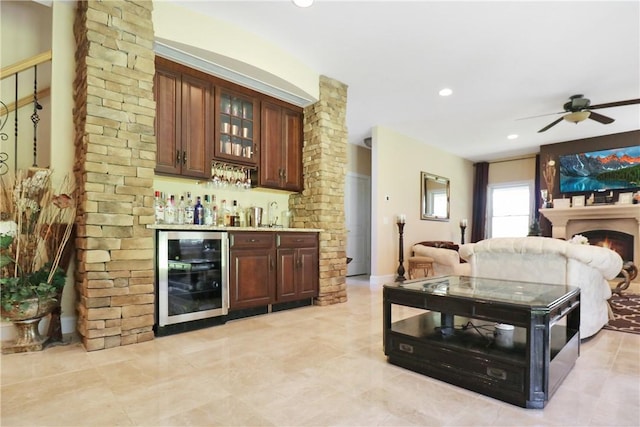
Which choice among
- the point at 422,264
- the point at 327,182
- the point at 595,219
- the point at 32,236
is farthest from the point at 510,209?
the point at 32,236

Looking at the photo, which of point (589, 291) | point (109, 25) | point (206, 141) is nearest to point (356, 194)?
point (206, 141)

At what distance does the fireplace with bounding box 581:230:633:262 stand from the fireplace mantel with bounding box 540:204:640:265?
8 centimetres

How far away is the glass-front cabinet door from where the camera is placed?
3641 millimetres

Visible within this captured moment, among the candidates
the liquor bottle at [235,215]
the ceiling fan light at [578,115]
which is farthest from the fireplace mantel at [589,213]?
the liquor bottle at [235,215]

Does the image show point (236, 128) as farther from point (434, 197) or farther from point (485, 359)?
point (434, 197)

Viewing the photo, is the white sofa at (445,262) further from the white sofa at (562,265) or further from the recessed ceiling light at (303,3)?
the recessed ceiling light at (303,3)

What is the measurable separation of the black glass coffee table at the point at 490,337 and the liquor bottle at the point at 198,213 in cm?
226

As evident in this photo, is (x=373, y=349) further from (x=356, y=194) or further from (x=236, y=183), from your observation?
(x=356, y=194)

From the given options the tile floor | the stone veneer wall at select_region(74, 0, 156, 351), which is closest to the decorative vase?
A: the tile floor

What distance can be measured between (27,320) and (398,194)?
17.6 ft

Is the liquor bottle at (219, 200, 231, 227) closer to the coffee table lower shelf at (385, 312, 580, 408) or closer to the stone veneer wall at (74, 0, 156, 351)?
the stone veneer wall at (74, 0, 156, 351)

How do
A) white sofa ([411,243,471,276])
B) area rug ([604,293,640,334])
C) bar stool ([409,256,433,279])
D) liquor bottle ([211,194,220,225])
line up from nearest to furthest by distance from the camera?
area rug ([604,293,640,334])
liquor bottle ([211,194,220,225])
white sofa ([411,243,471,276])
bar stool ([409,256,433,279])

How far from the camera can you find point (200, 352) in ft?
8.05

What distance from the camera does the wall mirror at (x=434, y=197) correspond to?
22.7ft
